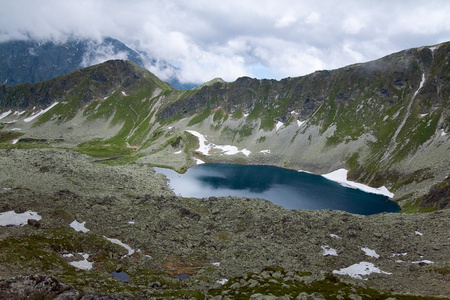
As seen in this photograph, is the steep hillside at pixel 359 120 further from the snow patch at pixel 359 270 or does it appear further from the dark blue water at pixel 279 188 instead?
the snow patch at pixel 359 270

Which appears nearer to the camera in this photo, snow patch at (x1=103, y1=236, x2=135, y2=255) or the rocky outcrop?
the rocky outcrop

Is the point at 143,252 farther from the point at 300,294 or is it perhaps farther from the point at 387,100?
the point at 387,100

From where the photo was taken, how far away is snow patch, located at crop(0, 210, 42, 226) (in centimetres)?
3531

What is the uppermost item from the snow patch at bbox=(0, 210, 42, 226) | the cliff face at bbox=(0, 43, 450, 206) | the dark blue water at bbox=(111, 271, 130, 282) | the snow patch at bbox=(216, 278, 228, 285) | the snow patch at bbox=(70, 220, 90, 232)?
the cliff face at bbox=(0, 43, 450, 206)

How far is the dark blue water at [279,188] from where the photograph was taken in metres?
83.8

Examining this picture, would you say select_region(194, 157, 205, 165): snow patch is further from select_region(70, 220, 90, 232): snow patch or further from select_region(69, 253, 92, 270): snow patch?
select_region(69, 253, 92, 270): snow patch

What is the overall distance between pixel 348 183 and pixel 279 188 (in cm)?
3069

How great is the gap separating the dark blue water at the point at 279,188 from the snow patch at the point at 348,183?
2988 mm

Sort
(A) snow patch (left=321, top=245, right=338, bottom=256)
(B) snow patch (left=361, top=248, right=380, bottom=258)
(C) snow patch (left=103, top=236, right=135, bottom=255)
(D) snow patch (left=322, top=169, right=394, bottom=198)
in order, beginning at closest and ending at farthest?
(C) snow patch (left=103, top=236, right=135, bottom=255) → (B) snow patch (left=361, top=248, right=380, bottom=258) → (A) snow patch (left=321, top=245, right=338, bottom=256) → (D) snow patch (left=322, top=169, right=394, bottom=198)

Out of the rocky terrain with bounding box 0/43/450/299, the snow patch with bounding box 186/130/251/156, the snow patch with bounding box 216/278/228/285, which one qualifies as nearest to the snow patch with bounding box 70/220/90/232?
the rocky terrain with bounding box 0/43/450/299

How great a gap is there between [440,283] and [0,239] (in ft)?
160

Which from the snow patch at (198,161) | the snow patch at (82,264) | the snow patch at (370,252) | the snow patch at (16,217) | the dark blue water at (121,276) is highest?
the snow patch at (198,161)

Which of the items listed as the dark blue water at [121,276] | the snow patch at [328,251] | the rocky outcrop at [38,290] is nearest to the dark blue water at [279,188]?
the snow patch at [328,251]

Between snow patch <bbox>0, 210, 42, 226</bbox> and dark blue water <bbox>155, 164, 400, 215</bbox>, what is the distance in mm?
50634
